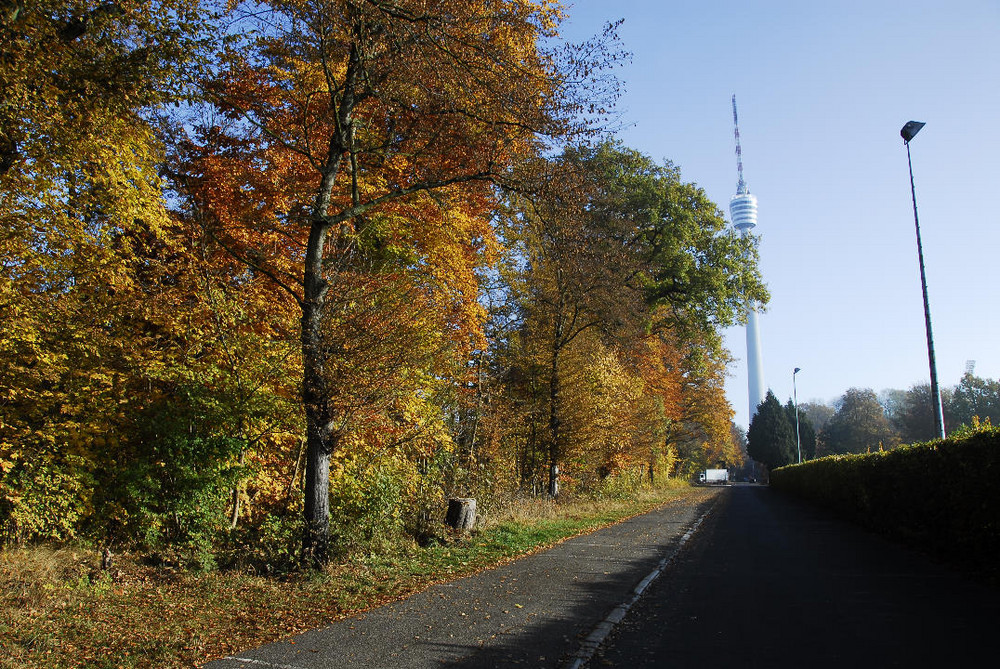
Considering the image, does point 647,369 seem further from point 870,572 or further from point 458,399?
point 870,572

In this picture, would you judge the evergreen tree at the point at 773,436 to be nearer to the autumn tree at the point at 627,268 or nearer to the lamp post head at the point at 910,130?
the autumn tree at the point at 627,268

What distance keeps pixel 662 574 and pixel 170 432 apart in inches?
292

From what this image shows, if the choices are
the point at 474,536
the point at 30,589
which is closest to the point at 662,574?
the point at 474,536

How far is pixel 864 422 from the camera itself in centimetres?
8250

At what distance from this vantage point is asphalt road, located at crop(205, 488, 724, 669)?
540 centimetres

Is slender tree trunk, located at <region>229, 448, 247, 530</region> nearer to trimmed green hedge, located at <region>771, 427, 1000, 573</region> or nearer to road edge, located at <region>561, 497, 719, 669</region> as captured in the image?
road edge, located at <region>561, 497, 719, 669</region>

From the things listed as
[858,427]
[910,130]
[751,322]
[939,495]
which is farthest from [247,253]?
[751,322]

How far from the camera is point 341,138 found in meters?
9.80

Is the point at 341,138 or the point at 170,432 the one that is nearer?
the point at 170,432

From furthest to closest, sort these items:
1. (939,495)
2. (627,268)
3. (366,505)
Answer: (627,268) → (939,495) → (366,505)

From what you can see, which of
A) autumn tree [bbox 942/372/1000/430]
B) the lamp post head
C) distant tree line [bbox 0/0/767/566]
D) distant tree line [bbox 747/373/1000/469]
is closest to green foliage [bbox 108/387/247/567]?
distant tree line [bbox 0/0/767/566]

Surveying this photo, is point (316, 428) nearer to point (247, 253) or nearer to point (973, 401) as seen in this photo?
point (247, 253)

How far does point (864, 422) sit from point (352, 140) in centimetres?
8931

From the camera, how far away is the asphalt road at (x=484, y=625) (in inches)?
213
